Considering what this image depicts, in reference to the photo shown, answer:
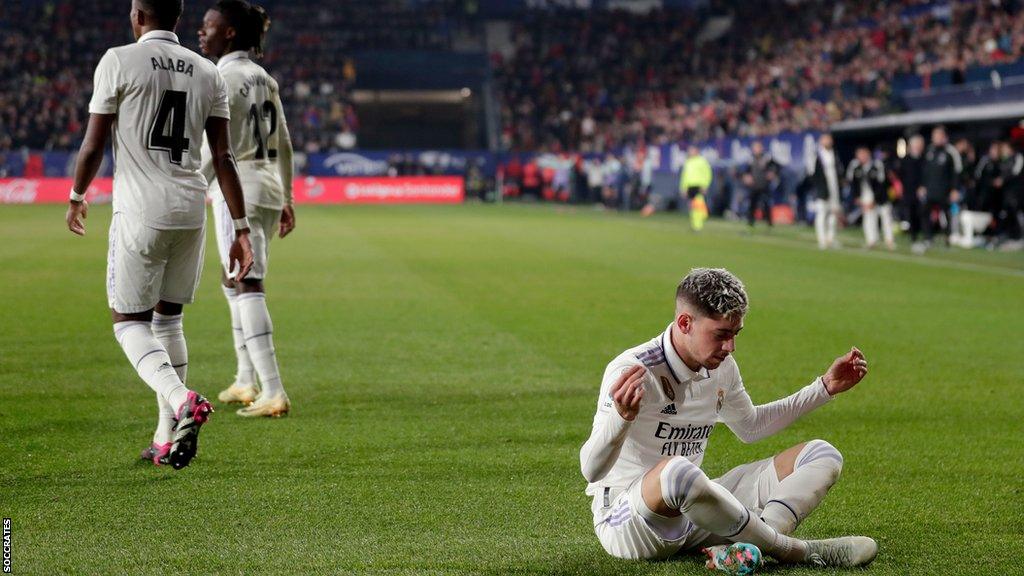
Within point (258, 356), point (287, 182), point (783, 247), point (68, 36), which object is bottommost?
point (783, 247)

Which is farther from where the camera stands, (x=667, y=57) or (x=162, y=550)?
(x=667, y=57)

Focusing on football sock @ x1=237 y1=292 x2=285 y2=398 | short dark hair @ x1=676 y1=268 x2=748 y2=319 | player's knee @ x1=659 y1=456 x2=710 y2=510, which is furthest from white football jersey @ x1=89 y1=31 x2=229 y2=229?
player's knee @ x1=659 y1=456 x2=710 y2=510

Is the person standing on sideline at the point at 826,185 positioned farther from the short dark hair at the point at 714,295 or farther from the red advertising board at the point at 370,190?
the red advertising board at the point at 370,190

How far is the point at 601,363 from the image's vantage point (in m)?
10.1

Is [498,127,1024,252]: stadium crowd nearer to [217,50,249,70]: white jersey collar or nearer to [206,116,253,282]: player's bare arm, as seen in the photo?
[217,50,249,70]: white jersey collar

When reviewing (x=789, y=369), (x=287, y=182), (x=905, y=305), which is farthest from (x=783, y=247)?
(x=287, y=182)

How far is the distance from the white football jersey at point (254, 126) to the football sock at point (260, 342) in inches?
25.8

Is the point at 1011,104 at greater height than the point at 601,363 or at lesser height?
greater

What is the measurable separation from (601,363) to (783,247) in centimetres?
1489

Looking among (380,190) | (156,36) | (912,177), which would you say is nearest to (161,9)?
(156,36)

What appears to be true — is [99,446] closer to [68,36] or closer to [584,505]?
[584,505]

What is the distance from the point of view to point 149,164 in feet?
19.5

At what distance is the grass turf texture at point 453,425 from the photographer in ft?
16.3

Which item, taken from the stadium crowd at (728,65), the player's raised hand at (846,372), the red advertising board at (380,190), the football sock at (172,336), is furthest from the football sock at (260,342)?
the red advertising board at (380,190)
